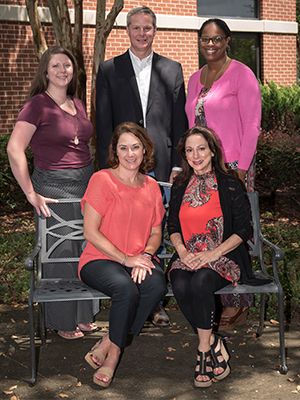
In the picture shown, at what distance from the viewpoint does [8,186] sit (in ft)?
27.6

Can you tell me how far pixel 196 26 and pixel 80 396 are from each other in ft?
35.3

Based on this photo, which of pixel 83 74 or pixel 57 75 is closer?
pixel 57 75

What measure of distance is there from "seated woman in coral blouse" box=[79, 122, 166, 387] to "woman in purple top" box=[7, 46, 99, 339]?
35cm

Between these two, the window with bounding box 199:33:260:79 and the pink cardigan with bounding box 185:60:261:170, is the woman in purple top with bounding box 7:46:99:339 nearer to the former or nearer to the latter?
the pink cardigan with bounding box 185:60:261:170

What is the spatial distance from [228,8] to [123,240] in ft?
36.0

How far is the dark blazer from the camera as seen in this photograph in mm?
4086

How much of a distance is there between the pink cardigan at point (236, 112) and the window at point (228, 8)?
31.2ft

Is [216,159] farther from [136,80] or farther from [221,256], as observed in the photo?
[136,80]

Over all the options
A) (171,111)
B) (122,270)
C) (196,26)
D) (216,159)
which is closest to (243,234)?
(216,159)

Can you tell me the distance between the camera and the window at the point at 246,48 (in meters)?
13.0

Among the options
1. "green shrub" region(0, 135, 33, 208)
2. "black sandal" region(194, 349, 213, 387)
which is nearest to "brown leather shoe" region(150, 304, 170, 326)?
"black sandal" region(194, 349, 213, 387)

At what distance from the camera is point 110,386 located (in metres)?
3.25

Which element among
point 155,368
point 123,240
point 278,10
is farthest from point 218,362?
point 278,10

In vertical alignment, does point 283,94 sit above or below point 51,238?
above
